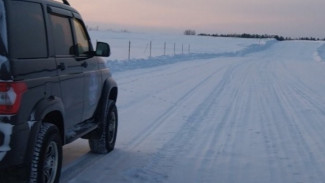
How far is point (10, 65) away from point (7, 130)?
20.2 inches

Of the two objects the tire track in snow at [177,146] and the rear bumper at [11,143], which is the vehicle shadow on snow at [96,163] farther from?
the rear bumper at [11,143]

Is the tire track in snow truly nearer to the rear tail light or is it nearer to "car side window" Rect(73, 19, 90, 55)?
"car side window" Rect(73, 19, 90, 55)

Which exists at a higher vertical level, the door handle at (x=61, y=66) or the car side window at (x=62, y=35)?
the car side window at (x=62, y=35)

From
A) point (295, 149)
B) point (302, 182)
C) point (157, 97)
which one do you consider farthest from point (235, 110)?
point (302, 182)

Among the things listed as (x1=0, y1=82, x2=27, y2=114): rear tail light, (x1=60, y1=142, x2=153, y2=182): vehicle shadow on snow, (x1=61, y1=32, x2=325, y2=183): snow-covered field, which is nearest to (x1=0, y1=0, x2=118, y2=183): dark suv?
(x1=0, y1=82, x2=27, y2=114): rear tail light

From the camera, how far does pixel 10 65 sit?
4141 millimetres

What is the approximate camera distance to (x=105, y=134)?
23.4ft

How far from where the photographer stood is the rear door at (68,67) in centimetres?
531

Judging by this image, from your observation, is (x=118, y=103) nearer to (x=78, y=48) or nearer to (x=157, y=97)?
(x=157, y=97)

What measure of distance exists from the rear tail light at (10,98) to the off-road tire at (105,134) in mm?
2843

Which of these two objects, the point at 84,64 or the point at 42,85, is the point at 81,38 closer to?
the point at 84,64

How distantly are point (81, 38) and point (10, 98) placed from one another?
8.31 feet

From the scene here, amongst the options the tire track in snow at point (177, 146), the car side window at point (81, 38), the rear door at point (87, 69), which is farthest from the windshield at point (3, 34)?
the tire track in snow at point (177, 146)

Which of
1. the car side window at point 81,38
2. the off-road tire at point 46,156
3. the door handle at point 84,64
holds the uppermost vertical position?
the car side window at point 81,38
